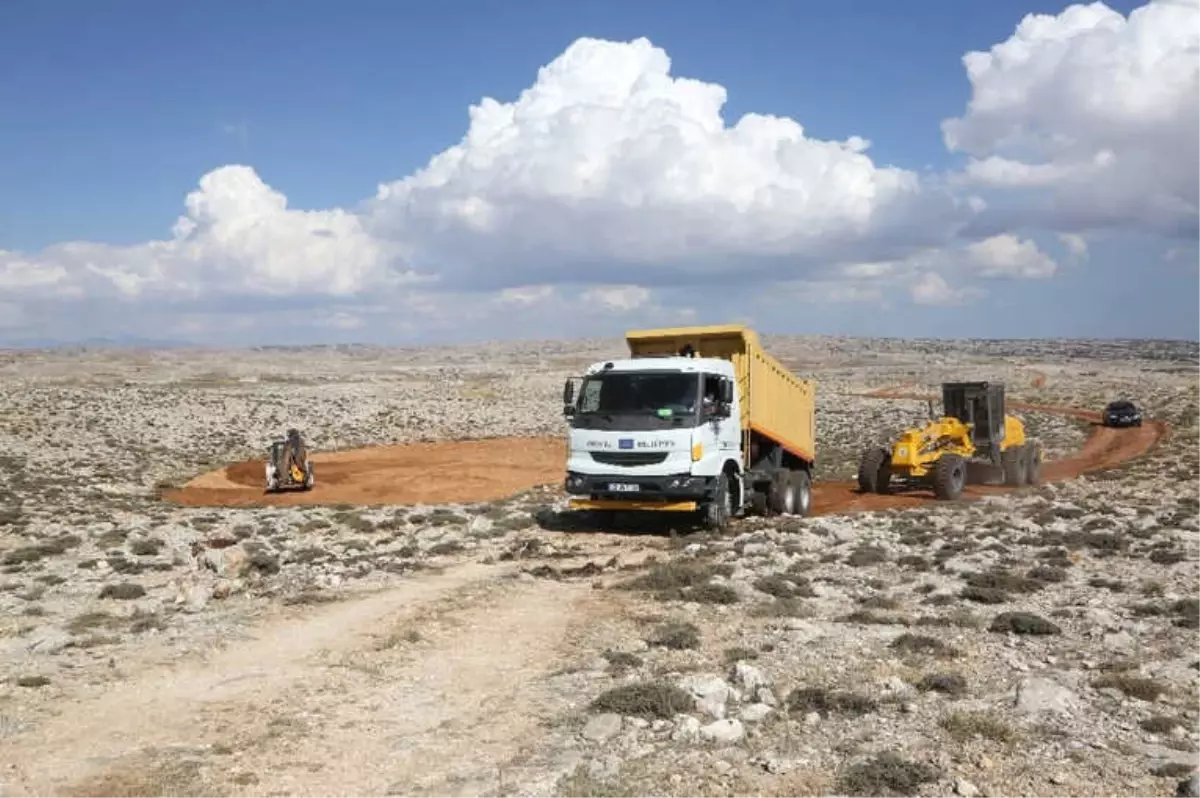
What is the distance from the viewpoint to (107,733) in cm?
767

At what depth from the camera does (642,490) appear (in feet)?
55.2

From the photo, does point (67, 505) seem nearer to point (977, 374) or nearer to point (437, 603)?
point (437, 603)

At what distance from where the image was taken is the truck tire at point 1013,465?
26.7m

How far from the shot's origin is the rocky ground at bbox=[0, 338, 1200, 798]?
688cm

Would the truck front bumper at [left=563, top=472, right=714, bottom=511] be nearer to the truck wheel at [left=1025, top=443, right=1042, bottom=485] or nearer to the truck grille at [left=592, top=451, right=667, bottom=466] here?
the truck grille at [left=592, top=451, right=667, bottom=466]

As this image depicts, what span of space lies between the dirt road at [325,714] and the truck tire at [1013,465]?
19189 millimetres

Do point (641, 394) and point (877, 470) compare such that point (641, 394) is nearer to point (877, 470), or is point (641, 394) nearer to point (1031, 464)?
point (877, 470)

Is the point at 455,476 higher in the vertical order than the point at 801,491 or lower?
lower

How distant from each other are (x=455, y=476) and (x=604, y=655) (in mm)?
24221

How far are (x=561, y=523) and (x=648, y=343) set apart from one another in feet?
13.9

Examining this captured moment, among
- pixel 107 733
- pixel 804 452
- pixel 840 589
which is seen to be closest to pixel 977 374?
pixel 804 452

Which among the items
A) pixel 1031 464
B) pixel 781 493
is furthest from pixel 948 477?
pixel 781 493

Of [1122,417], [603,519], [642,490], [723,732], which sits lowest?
[1122,417]

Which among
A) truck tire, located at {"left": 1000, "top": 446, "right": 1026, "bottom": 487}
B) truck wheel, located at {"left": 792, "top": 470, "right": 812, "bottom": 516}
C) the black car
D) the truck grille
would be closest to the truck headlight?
the truck grille
